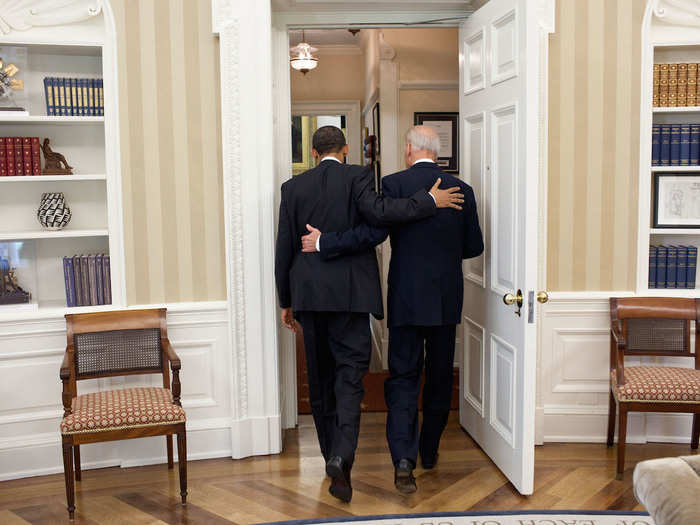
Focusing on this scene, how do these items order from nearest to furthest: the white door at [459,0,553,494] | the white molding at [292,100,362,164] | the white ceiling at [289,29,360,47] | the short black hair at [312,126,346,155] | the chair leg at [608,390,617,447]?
the white door at [459,0,553,494] < the short black hair at [312,126,346,155] < the chair leg at [608,390,617,447] < the white ceiling at [289,29,360,47] < the white molding at [292,100,362,164]

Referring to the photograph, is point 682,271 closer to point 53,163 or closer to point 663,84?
point 663,84

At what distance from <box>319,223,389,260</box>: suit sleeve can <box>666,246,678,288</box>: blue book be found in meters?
1.73

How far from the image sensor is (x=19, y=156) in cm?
374

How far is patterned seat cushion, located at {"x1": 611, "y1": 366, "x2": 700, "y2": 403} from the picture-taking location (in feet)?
11.5

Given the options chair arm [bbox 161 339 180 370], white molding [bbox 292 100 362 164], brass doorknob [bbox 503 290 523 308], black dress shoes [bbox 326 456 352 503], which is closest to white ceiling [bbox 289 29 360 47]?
white molding [bbox 292 100 362 164]

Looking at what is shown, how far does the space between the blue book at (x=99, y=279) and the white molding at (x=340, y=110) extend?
196 inches

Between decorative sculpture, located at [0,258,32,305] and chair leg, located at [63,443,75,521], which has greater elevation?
decorative sculpture, located at [0,258,32,305]

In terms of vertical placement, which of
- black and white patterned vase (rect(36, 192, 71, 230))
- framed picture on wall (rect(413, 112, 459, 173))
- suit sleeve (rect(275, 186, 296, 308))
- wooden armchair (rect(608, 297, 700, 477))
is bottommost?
wooden armchair (rect(608, 297, 700, 477))

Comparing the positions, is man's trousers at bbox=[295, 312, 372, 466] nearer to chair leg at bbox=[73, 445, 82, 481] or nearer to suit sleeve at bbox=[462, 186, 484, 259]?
suit sleeve at bbox=[462, 186, 484, 259]

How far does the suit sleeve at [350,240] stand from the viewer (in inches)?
132

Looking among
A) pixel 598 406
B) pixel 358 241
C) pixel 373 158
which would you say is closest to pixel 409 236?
pixel 358 241

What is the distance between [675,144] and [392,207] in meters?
1.76

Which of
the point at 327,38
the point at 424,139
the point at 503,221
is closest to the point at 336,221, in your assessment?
the point at 424,139

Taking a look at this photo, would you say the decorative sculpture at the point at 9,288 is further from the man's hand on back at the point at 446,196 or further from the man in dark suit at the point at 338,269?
the man's hand on back at the point at 446,196
